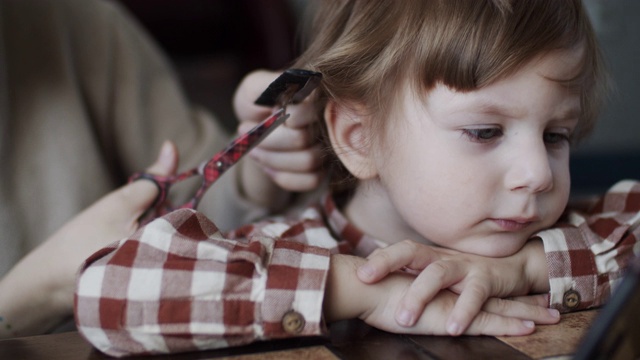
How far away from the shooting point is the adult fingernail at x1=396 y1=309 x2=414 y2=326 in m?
0.76

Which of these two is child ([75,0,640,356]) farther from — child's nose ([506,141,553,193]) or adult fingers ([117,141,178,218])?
adult fingers ([117,141,178,218])

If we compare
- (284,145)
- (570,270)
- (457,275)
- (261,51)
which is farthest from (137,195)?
(261,51)

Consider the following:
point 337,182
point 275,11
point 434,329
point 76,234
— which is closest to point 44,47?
point 76,234

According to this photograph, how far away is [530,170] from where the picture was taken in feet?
2.71

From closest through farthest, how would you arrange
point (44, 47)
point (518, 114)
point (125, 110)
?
point (518, 114) < point (44, 47) < point (125, 110)

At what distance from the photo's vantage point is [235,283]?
75 centimetres

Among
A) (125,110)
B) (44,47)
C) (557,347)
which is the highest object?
(44,47)

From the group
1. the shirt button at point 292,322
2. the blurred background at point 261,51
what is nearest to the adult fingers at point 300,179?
the shirt button at point 292,322

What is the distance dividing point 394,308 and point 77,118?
0.78 meters

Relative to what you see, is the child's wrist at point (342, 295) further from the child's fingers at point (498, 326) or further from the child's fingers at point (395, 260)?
the child's fingers at point (498, 326)

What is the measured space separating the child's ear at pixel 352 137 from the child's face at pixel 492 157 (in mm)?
91

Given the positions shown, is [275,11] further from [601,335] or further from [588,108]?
[601,335]

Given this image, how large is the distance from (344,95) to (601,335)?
0.54 meters

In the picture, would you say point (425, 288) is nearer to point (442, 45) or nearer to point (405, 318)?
point (405, 318)
